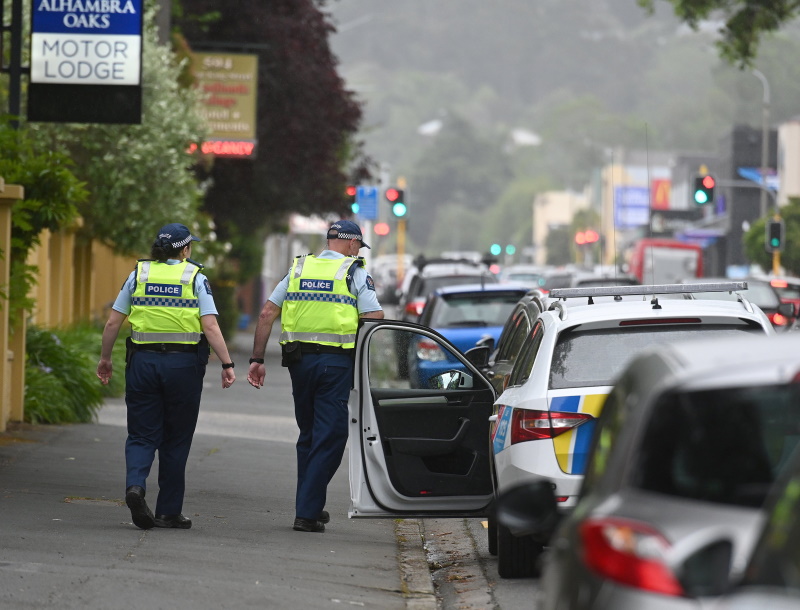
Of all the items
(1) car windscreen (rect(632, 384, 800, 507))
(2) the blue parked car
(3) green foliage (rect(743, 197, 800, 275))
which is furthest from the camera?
(3) green foliage (rect(743, 197, 800, 275))

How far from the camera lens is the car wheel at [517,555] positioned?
7.96 m

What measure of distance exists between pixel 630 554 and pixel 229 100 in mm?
23115

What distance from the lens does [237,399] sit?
20.0 meters


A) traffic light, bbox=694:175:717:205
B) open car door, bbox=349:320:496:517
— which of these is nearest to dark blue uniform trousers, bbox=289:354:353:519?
open car door, bbox=349:320:496:517

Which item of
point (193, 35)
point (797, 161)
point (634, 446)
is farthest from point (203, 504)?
point (797, 161)

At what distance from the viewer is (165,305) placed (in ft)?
29.9

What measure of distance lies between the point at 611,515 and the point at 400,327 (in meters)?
5.24

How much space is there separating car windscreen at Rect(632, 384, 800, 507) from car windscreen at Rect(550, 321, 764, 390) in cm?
403

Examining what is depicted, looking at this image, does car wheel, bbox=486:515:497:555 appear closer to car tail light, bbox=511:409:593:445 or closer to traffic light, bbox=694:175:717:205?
car tail light, bbox=511:409:593:445

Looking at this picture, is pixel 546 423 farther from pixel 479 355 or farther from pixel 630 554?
pixel 630 554

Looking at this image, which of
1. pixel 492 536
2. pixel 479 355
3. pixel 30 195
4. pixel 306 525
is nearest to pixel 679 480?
pixel 492 536

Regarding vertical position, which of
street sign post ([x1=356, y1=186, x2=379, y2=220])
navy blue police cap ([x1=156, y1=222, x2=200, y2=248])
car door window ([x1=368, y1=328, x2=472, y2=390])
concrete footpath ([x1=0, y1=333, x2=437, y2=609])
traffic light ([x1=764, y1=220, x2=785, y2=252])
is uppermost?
street sign post ([x1=356, y1=186, x2=379, y2=220])

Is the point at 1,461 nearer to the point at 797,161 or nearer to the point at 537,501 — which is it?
the point at 537,501

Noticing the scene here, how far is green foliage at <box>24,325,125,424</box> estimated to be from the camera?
49.2 ft
